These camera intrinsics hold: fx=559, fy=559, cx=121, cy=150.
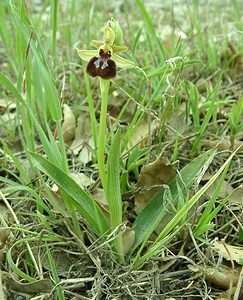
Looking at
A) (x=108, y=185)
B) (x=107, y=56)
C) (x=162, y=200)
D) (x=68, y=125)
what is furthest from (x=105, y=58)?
(x=68, y=125)

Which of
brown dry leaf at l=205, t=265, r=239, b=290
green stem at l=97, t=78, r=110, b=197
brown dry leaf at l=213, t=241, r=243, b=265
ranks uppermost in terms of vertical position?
green stem at l=97, t=78, r=110, b=197

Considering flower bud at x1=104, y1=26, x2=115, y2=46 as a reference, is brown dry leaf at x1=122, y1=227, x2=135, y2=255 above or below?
below

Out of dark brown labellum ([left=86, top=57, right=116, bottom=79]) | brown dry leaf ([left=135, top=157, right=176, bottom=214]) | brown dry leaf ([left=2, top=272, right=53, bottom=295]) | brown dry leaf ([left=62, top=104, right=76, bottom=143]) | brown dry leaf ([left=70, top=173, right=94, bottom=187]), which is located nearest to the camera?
dark brown labellum ([left=86, top=57, right=116, bottom=79])

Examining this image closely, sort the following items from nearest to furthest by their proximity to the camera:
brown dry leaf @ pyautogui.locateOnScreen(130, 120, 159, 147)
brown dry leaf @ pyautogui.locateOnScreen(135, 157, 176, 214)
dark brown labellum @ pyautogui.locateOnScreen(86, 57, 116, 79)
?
1. dark brown labellum @ pyautogui.locateOnScreen(86, 57, 116, 79)
2. brown dry leaf @ pyautogui.locateOnScreen(135, 157, 176, 214)
3. brown dry leaf @ pyautogui.locateOnScreen(130, 120, 159, 147)

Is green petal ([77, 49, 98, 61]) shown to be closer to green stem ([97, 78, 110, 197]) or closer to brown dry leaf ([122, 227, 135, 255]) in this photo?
green stem ([97, 78, 110, 197])

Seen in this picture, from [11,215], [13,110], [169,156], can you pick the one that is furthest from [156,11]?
[11,215]

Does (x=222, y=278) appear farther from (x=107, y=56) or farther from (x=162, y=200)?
(x=107, y=56)

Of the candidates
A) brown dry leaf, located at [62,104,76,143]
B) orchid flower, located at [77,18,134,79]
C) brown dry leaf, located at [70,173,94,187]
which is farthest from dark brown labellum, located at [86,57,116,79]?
brown dry leaf, located at [62,104,76,143]
